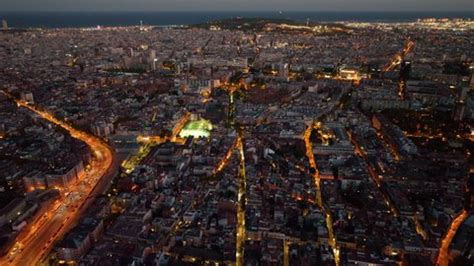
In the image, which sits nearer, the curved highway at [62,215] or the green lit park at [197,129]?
the curved highway at [62,215]

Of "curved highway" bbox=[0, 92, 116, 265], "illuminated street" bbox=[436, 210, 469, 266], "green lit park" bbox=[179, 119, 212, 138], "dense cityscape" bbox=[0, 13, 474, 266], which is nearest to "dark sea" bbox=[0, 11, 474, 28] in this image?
"dense cityscape" bbox=[0, 13, 474, 266]

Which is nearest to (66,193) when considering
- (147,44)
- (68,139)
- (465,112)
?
(68,139)

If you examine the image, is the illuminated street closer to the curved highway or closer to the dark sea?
the curved highway

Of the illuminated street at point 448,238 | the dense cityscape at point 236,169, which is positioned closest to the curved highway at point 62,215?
the dense cityscape at point 236,169

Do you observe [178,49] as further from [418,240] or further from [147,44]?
[418,240]

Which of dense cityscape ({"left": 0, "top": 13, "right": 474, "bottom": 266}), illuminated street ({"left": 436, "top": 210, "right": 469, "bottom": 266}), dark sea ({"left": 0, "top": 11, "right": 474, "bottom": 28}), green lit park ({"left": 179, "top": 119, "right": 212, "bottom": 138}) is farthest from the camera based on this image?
dark sea ({"left": 0, "top": 11, "right": 474, "bottom": 28})

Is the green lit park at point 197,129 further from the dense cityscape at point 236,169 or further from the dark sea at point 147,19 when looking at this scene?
the dark sea at point 147,19
